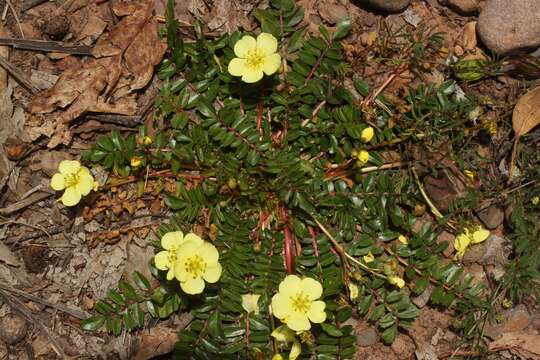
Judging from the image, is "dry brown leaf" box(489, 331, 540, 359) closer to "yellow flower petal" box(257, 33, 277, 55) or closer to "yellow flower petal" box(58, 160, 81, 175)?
"yellow flower petal" box(257, 33, 277, 55)

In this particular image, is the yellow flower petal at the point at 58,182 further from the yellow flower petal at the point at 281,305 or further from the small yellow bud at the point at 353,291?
the small yellow bud at the point at 353,291

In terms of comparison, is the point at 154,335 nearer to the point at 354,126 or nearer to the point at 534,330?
the point at 354,126

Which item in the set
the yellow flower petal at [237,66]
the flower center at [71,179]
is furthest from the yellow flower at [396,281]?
the flower center at [71,179]

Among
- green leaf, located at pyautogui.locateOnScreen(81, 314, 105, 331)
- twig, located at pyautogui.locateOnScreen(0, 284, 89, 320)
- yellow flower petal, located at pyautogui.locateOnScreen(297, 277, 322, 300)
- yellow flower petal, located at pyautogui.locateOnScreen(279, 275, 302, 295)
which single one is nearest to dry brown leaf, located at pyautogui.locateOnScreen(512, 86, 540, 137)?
yellow flower petal, located at pyautogui.locateOnScreen(297, 277, 322, 300)

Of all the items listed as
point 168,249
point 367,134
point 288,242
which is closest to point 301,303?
point 288,242

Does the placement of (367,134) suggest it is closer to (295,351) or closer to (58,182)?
(295,351)
